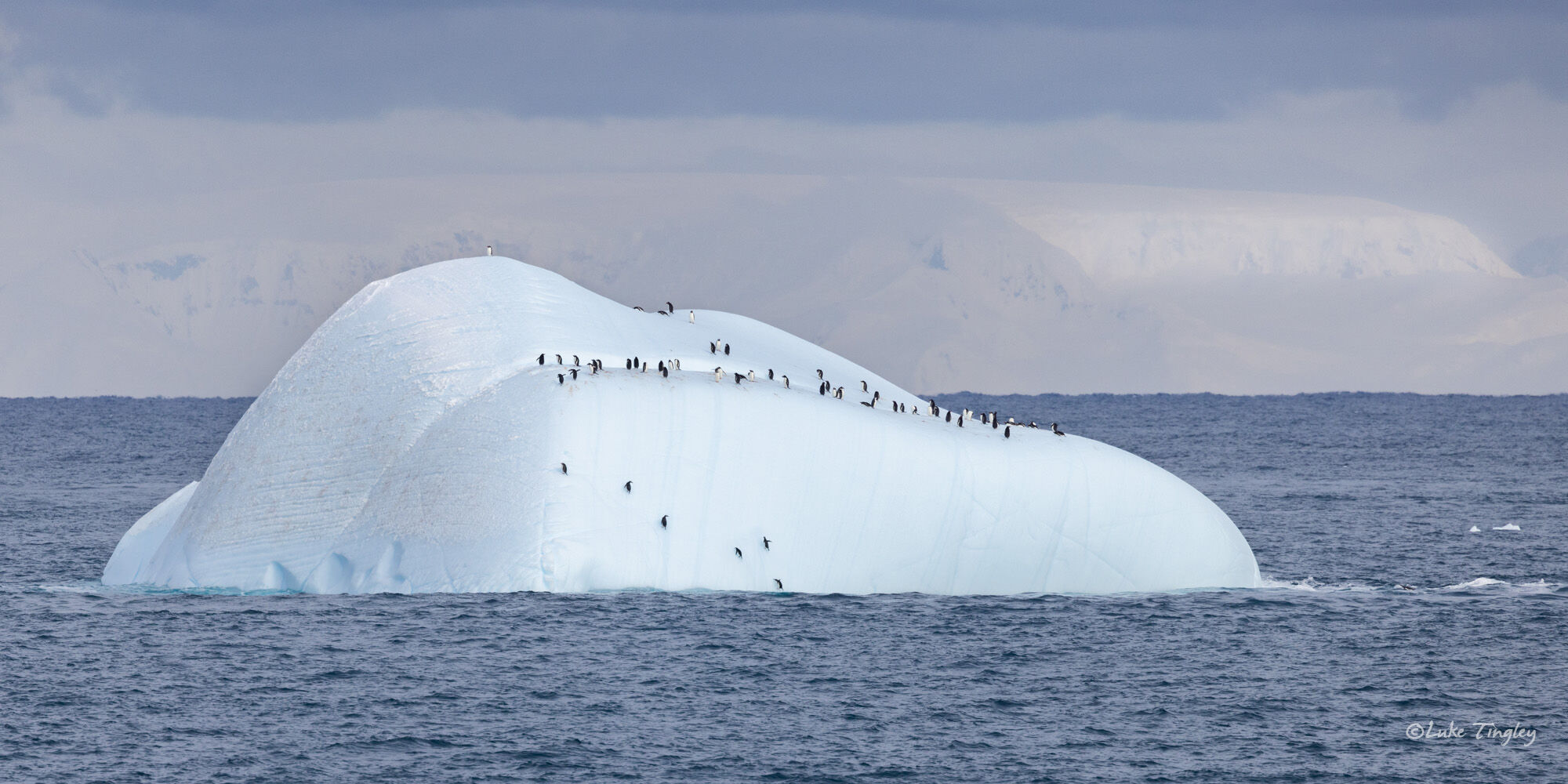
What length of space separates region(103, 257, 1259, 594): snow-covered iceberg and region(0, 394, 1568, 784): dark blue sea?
128 cm

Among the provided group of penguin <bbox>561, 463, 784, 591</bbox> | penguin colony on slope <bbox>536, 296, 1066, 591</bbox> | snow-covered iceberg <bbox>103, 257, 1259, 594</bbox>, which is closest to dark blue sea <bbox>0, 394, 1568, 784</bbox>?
group of penguin <bbox>561, 463, 784, 591</bbox>

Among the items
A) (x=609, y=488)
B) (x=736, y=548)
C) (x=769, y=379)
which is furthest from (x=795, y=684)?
(x=769, y=379)

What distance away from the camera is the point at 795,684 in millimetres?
47281

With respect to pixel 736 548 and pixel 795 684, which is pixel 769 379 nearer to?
pixel 736 548

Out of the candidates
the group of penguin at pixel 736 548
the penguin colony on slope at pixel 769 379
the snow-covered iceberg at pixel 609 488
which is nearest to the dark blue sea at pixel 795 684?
the group of penguin at pixel 736 548

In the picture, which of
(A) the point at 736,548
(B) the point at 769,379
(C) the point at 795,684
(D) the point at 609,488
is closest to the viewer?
(C) the point at 795,684

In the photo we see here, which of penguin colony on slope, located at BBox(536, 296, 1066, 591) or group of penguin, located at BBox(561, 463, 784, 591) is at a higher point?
penguin colony on slope, located at BBox(536, 296, 1066, 591)

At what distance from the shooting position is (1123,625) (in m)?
54.6

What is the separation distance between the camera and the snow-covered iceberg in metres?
54.3

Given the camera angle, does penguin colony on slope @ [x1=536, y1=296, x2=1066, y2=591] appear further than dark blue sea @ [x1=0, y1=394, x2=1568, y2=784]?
Yes

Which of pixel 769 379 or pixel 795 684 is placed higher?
pixel 769 379

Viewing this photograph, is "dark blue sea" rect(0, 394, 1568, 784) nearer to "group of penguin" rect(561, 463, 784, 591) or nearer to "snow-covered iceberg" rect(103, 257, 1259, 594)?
"group of penguin" rect(561, 463, 784, 591)

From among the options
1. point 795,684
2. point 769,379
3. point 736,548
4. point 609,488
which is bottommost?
point 795,684

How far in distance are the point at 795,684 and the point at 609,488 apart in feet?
35.1
